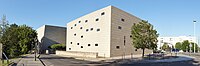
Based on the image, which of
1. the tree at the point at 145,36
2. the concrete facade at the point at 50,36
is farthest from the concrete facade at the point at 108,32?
the concrete facade at the point at 50,36

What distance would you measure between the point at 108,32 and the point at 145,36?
11.5 meters

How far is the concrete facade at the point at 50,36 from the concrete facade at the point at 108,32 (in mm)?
31002

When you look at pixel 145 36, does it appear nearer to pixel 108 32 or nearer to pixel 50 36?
pixel 108 32

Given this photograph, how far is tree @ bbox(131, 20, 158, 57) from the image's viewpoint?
36688 mm

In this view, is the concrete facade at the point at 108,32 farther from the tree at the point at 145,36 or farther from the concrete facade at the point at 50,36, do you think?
the concrete facade at the point at 50,36

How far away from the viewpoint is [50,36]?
88.1 metres

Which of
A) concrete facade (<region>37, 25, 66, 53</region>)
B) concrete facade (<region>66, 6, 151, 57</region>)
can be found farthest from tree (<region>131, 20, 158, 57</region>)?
concrete facade (<region>37, 25, 66, 53</region>)

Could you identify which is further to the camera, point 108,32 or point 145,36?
point 108,32

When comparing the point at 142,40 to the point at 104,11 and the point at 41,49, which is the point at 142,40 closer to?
the point at 104,11

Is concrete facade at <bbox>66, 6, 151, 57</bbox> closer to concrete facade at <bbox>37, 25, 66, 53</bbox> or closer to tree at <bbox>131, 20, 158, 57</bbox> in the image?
tree at <bbox>131, 20, 158, 57</bbox>

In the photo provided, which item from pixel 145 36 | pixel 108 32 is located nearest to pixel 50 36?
pixel 108 32

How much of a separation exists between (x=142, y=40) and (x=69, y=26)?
38.5 metres

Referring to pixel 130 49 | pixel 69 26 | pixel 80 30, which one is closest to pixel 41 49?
pixel 69 26

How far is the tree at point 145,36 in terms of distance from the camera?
36.7 m
